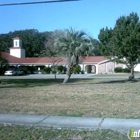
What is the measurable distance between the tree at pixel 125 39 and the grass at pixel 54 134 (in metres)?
23.1

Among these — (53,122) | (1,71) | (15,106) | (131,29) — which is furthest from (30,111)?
(1,71)

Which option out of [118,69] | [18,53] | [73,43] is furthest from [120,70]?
[73,43]

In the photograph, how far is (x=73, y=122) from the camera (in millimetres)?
8430

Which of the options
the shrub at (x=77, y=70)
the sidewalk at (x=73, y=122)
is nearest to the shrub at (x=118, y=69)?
the shrub at (x=77, y=70)

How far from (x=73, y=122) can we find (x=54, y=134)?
1.32 metres

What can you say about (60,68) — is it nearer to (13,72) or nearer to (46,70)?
(46,70)

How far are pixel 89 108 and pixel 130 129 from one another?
3.73 meters

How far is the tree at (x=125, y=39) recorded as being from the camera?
96.5 ft

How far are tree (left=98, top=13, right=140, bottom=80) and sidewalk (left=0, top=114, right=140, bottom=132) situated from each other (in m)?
21.6

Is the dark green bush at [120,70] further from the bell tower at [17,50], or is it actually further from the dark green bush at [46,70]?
the bell tower at [17,50]

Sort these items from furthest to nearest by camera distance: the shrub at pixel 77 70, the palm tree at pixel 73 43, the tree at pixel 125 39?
the shrub at pixel 77 70 → the tree at pixel 125 39 → the palm tree at pixel 73 43

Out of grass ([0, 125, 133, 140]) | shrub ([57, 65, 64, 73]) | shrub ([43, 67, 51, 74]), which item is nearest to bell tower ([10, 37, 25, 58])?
shrub ([43, 67, 51, 74])

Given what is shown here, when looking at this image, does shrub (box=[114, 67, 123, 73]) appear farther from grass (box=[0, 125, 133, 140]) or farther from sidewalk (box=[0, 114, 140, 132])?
grass (box=[0, 125, 133, 140])

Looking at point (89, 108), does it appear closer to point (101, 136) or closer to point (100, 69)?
point (101, 136)
